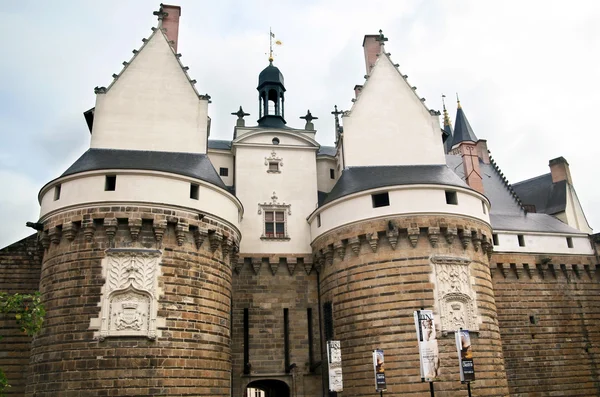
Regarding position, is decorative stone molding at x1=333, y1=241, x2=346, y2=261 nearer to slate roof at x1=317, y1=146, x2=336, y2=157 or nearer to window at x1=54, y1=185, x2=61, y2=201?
slate roof at x1=317, y1=146, x2=336, y2=157

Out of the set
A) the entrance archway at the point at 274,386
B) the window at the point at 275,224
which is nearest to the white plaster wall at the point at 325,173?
the window at the point at 275,224

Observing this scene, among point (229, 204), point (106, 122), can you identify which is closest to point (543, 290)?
point (229, 204)

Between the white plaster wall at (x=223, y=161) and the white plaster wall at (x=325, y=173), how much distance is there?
4.28 m

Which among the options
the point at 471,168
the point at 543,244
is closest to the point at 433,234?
the point at 471,168

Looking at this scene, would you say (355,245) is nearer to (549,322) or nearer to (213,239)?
(213,239)

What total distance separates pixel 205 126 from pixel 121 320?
908cm

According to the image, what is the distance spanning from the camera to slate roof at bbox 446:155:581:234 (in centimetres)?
2725

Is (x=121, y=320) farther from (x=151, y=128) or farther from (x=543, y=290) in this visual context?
(x=543, y=290)

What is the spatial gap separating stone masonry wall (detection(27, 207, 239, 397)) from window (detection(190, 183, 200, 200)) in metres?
0.87

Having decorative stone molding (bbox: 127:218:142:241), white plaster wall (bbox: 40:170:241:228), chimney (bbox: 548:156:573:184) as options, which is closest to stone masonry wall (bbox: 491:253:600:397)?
chimney (bbox: 548:156:573:184)

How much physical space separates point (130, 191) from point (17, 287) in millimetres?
7382

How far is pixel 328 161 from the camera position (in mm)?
26547

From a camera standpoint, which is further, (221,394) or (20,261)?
(20,261)

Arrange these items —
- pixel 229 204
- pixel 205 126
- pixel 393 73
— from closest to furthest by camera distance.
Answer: pixel 229 204, pixel 205 126, pixel 393 73
